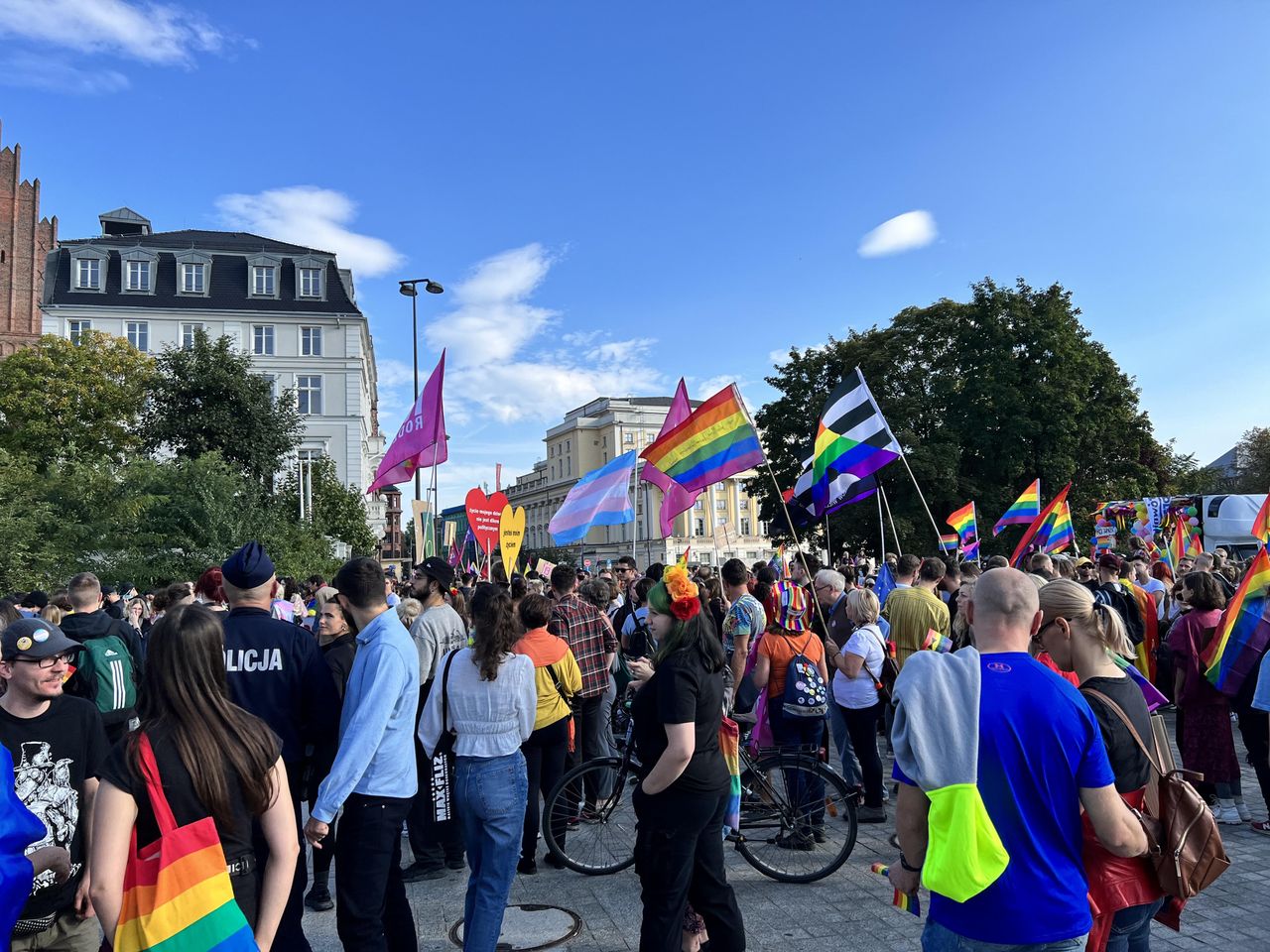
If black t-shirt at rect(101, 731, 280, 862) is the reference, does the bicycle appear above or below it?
below

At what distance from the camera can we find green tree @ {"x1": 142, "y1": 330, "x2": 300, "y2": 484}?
35469 millimetres

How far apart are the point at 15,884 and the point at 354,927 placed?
1.60m

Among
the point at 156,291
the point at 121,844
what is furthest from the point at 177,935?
the point at 156,291

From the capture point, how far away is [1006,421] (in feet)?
110

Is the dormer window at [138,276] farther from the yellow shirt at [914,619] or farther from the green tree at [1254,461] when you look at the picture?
the green tree at [1254,461]

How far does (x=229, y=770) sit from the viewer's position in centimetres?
270

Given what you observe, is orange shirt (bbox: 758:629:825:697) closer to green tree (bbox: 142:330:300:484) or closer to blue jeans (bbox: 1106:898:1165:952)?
blue jeans (bbox: 1106:898:1165:952)

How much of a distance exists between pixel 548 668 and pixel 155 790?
3.71m

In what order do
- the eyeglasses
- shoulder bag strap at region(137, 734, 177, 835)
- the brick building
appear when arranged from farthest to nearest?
the brick building, the eyeglasses, shoulder bag strap at region(137, 734, 177, 835)

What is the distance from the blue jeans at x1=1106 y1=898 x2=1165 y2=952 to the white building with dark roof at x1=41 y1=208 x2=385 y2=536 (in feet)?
171

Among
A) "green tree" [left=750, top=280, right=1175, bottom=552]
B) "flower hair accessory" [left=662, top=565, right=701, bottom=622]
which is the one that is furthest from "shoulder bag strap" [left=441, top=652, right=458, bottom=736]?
"green tree" [left=750, top=280, right=1175, bottom=552]

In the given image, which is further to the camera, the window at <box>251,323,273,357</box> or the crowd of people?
the window at <box>251,323,273,357</box>

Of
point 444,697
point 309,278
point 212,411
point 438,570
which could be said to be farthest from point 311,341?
point 444,697

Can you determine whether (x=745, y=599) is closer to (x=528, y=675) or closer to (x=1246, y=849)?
(x=528, y=675)
